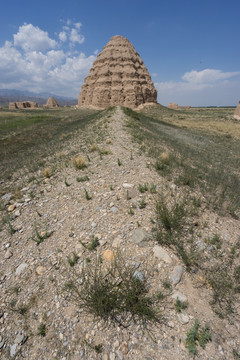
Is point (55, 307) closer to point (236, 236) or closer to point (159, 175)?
point (236, 236)

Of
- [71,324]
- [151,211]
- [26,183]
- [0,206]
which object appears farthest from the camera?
[26,183]

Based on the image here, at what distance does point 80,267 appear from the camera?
364 centimetres

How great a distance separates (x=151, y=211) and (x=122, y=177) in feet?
7.25

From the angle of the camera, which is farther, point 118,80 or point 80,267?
point 118,80

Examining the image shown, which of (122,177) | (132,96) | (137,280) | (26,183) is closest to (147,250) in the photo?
(137,280)

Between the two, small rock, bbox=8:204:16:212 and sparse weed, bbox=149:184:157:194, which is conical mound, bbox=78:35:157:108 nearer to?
sparse weed, bbox=149:184:157:194

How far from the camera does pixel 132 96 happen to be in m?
59.4

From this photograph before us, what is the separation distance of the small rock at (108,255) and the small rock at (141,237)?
2.03 ft

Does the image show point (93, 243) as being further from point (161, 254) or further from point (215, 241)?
point (215, 241)

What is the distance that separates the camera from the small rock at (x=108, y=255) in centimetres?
375

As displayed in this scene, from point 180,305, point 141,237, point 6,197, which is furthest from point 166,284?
point 6,197

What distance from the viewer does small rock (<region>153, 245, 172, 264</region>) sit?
12.0 feet

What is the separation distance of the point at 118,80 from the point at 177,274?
68.5 m

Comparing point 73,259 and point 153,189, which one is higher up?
point 153,189
